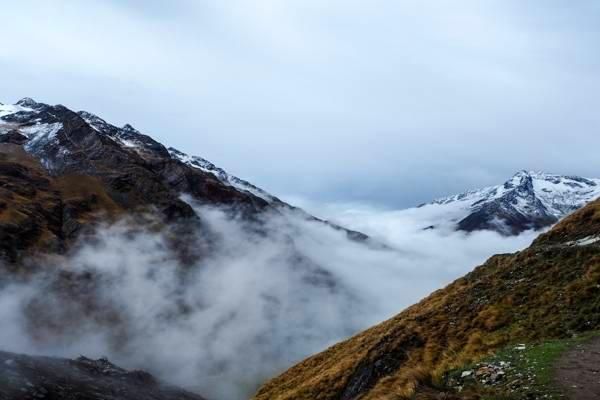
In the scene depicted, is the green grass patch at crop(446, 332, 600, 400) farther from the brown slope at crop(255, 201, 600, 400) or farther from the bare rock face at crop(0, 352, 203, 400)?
the bare rock face at crop(0, 352, 203, 400)

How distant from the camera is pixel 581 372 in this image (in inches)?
839

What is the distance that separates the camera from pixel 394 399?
22672mm

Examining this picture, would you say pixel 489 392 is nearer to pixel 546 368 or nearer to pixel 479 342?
pixel 546 368

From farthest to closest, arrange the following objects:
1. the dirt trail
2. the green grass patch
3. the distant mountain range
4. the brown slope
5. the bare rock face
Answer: the bare rock face < the brown slope < the distant mountain range < the green grass patch < the dirt trail

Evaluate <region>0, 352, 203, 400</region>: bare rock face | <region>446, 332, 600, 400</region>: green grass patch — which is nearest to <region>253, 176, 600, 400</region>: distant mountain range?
<region>446, 332, 600, 400</region>: green grass patch

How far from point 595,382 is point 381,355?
21.3 metres

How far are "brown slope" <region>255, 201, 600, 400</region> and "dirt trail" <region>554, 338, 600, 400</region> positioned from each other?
15.5 ft

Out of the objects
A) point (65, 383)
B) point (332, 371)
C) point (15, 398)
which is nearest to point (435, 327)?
point (332, 371)

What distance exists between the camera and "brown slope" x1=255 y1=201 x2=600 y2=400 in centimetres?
3044

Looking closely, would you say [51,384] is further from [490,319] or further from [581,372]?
[581,372]

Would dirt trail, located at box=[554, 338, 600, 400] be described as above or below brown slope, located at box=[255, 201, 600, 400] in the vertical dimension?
below

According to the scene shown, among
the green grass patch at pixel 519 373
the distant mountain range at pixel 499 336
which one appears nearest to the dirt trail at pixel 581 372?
the distant mountain range at pixel 499 336

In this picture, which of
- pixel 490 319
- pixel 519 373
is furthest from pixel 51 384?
pixel 519 373

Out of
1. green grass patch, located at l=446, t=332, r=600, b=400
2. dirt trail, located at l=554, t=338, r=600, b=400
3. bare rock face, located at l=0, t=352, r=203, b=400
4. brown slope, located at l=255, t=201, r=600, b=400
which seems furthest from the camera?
bare rock face, located at l=0, t=352, r=203, b=400
